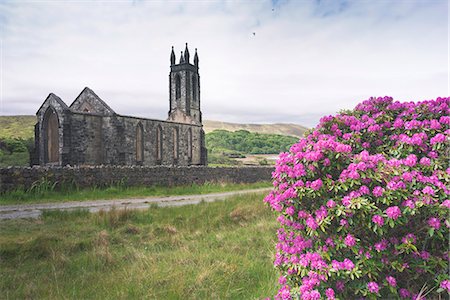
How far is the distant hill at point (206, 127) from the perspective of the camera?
66.4 m

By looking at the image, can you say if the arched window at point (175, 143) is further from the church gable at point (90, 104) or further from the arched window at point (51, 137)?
the arched window at point (51, 137)

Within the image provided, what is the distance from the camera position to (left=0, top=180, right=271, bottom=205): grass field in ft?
41.8

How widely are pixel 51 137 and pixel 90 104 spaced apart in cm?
515

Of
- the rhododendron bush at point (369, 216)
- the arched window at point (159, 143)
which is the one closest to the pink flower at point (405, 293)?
the rhododendron bush at point (369, 216)

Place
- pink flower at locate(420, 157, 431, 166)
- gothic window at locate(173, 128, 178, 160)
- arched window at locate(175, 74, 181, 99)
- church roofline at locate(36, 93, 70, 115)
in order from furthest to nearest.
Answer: arched window at locate(175, 74, 181, 99) < gothic window at locate(173, 128, 178, 160) < church roofline at locate(36, 93, 70, 115) < pink flower at locate(420, 157, 431, 166)

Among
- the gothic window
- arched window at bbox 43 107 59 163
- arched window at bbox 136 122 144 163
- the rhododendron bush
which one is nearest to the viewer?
the rhododendron bush

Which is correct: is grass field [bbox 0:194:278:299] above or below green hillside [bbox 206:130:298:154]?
below

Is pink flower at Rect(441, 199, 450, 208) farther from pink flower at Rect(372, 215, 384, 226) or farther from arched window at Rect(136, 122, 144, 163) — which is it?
arched window at Rect(136, 122, 144, 163)

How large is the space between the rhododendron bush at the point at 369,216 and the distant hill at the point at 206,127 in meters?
63.2

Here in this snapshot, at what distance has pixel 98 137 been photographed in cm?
2642

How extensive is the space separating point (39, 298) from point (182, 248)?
2.72 m

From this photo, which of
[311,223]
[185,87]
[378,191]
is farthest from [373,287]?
[185,87]

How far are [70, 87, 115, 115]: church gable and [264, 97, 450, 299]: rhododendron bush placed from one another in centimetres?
2605

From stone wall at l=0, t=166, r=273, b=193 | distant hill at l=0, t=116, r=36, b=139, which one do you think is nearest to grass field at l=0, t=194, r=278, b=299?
stone wall at l=0, t=166, r=273, b=193
